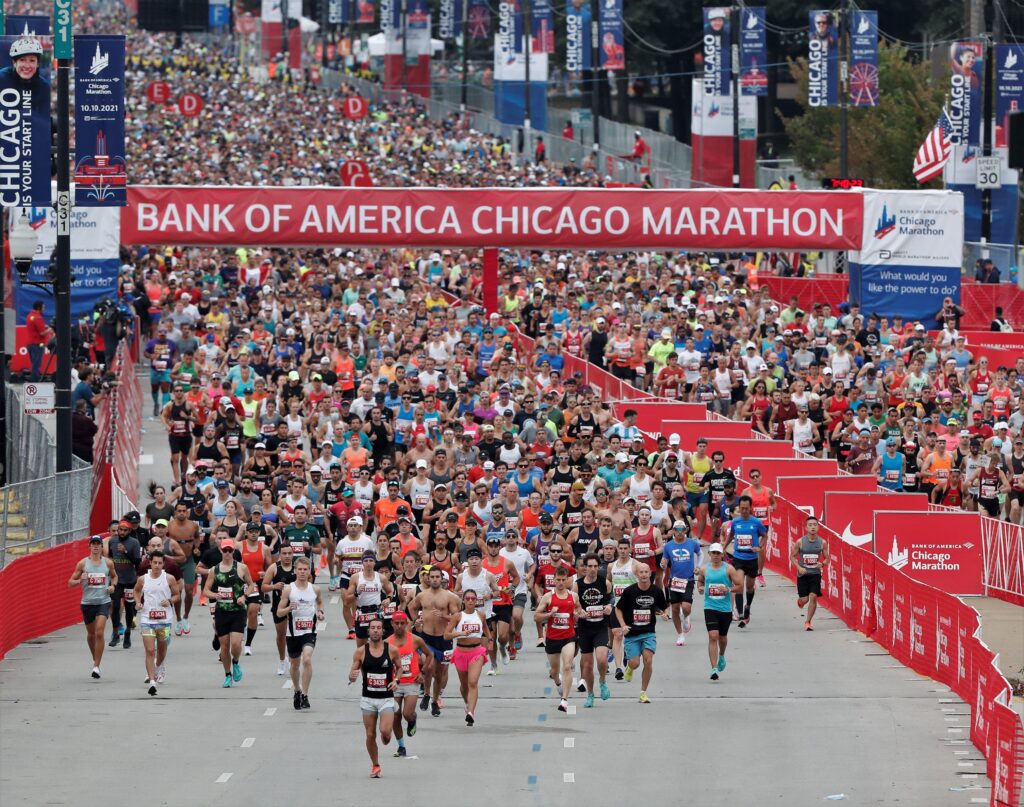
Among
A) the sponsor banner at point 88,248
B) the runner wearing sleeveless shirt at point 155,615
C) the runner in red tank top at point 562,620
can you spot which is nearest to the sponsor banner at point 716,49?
the sponsor banner at point 88,248

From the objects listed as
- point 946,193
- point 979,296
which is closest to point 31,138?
point 946,193

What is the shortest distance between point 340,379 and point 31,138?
9067mm

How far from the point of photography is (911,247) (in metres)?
39.8

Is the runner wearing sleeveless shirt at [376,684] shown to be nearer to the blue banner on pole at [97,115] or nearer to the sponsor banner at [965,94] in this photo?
the blue banner on pole at [97,115]

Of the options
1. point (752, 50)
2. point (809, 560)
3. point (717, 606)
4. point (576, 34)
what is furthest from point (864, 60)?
point (717, 606)

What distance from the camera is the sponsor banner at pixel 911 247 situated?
39.7 meters

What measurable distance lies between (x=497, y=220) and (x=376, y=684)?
22.0m

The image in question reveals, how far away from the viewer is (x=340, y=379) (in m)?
32.9

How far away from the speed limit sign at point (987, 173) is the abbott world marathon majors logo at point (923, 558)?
19.3 m

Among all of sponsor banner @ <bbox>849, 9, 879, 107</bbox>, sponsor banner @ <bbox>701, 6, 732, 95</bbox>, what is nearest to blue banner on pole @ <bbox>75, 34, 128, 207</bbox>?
sponsor banner @ <bbox>849, 9, 879, 107</bbox>

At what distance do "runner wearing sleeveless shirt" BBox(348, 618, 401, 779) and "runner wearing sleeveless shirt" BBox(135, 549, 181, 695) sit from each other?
12.9ft

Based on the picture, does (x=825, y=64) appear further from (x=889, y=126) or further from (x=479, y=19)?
(x=479, y=19)

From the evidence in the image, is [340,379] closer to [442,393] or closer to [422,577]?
[442,393]

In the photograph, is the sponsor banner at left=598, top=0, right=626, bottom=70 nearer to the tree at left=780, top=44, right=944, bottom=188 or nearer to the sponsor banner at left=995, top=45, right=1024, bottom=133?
the tree at left=780, top=44, right=944, bottom=188
